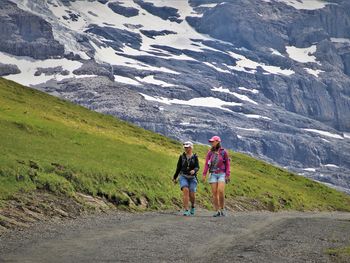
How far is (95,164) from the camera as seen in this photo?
3744 centimetres

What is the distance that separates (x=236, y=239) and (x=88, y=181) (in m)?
13.1

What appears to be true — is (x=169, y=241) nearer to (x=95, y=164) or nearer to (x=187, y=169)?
(x=187, y=169)

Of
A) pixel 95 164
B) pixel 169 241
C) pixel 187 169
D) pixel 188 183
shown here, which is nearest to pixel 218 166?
pixel 187 169

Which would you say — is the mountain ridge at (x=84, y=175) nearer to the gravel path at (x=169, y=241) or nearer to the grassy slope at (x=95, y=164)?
the grassy slope at (x=95, y=164)

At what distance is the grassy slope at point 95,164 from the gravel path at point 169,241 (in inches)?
173

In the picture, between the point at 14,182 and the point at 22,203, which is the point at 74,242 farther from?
the point at 14,182

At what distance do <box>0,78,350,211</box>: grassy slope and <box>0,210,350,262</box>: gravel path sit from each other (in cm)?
439

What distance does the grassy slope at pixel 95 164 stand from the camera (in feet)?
104

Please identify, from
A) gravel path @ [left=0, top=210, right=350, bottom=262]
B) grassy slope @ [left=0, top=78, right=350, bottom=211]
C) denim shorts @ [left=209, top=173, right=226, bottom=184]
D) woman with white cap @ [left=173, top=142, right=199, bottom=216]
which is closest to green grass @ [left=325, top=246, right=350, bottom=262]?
gravel path @ [left=0, top=210, right=350, bottom=262]

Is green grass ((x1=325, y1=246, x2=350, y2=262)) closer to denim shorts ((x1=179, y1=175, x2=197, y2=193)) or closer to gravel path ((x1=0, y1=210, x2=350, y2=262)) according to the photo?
gravel path ((x1=0, y1=210, x2=350, y2=262))

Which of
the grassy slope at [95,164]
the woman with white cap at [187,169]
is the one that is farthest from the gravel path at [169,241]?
the grassy slope at [95,164]

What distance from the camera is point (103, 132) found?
62219mm

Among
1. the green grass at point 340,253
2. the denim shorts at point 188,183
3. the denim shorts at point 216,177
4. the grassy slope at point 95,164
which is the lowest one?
the grassy slope at point 95,164

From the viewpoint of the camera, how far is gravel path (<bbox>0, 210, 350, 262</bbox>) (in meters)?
17.4
